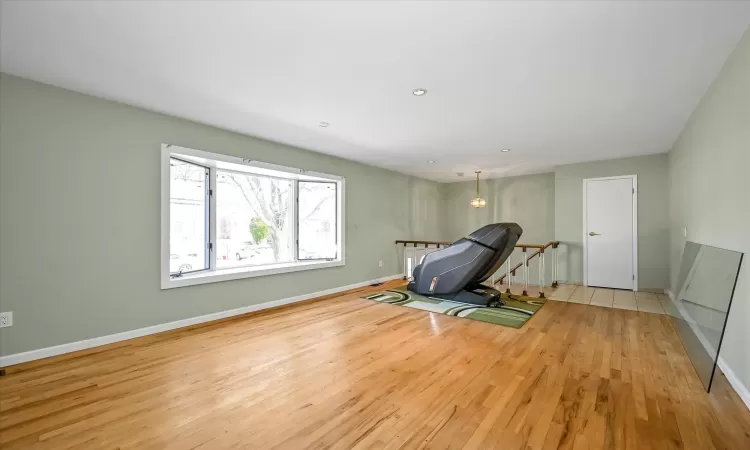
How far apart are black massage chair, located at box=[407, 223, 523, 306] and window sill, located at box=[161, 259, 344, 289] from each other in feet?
5.39

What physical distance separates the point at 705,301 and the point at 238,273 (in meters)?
4.65

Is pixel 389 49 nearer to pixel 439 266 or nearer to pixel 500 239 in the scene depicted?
pixel 500 239

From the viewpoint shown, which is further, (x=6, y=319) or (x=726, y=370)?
(x=6, y=319)

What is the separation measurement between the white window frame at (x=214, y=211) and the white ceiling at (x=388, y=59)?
45cm

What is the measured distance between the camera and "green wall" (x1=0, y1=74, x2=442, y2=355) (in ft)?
8.73

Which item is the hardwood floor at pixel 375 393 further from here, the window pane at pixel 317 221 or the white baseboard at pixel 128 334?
the window pane at pixel 317 221

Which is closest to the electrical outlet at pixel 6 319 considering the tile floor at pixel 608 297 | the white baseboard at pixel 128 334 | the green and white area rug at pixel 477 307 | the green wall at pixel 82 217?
the green wall at pixel 82 217

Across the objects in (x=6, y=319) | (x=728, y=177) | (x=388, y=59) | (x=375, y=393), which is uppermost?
(x=388, y=59)

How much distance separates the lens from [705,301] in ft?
8.89

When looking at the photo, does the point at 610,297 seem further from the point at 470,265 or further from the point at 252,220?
the point at 252,220

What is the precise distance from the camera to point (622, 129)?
13.3 ft

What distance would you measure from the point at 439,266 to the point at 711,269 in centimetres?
283

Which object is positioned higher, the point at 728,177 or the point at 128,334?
the point at 728,177

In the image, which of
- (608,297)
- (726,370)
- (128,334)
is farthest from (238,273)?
(608,297)
